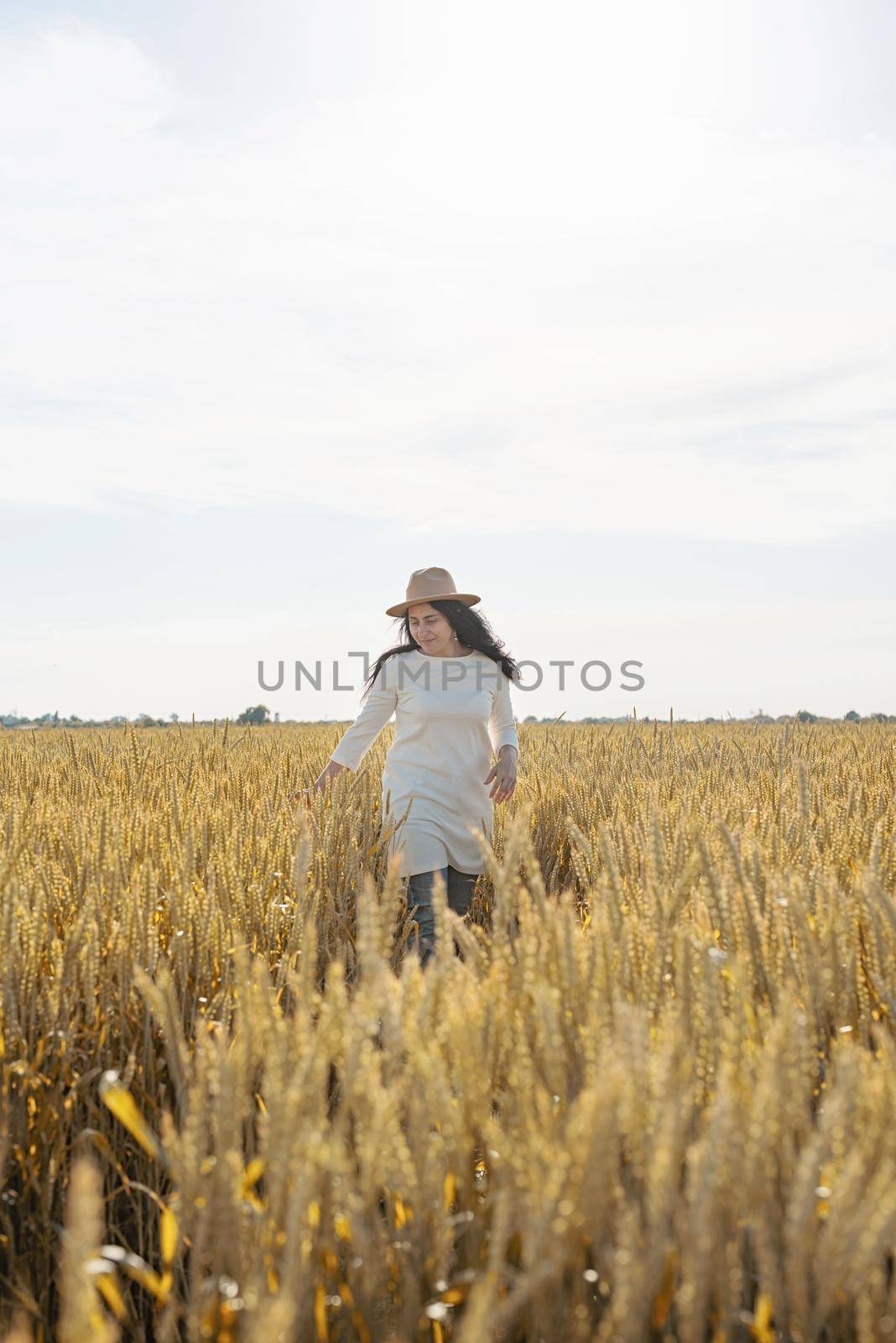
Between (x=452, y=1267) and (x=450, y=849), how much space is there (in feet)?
8.52

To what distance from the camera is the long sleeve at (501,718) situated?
13.3 ft

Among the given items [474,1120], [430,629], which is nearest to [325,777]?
[430,629]

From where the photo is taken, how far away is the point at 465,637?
13.3ft

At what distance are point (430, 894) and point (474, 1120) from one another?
2.36 metres

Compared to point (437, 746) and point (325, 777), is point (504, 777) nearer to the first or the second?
point (437, 746)

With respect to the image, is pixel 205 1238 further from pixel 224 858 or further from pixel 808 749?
pixel 808 749

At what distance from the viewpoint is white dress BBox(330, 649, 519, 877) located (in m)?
Answer: 3.71

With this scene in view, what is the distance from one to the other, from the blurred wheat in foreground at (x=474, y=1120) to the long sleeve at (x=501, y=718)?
185 centimetres

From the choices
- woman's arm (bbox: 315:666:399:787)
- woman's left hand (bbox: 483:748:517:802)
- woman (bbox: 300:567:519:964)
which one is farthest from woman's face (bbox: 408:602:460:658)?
woman's left hand (bbox: 483:748:517:802)

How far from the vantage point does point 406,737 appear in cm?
390

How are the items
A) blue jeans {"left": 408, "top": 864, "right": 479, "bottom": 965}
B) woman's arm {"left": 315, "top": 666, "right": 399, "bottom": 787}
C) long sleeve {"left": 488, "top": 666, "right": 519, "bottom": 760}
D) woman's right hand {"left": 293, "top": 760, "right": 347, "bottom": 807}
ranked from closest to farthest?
blue jeans {"left": 408, "top": 864, "right": 479, "bottom": 965} < woman's right hand {"left": 293, "top": 760, "right": 347, "bottom": 807} < woman's arm {"left": 315, "top": 666, "right": 399, "bottom": 787} < long sleeve {"left": 488, "top": 666, "right": 519, "bottom": 760}

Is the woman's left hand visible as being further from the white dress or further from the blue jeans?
the blue jeans

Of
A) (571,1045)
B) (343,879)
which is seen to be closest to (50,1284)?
(571,1045)

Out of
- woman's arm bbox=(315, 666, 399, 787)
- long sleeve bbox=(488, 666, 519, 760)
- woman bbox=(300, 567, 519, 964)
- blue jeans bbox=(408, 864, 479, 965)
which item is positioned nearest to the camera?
blue jeans bbox=(408, 864, 479, 965)
